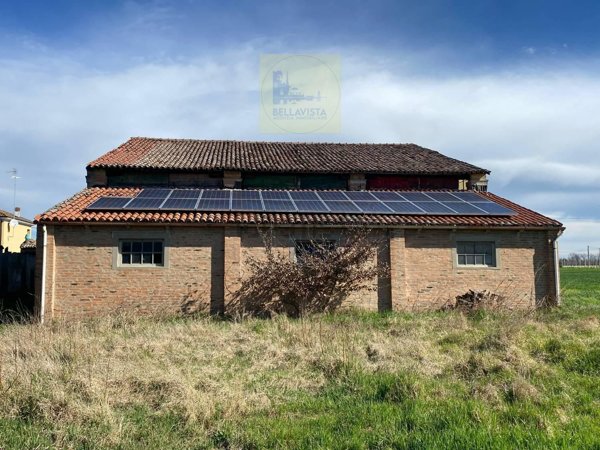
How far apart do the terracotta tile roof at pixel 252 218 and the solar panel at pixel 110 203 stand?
198 mm

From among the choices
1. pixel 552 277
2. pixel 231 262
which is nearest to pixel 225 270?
pixel 231 262

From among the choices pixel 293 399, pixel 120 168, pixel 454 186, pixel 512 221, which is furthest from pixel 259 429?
pixel 454 186

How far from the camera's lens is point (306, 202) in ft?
48.7

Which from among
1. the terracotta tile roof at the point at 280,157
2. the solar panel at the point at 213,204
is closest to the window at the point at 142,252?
the solar panel at the point at 213,204

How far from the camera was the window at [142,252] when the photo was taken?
515 inches

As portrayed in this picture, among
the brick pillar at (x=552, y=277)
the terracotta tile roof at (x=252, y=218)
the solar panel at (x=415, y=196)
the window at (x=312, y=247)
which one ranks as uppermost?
the solar panel at (x=415, y=196)

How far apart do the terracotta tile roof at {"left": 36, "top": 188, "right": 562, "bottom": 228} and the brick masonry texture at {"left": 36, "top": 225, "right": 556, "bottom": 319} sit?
31cm

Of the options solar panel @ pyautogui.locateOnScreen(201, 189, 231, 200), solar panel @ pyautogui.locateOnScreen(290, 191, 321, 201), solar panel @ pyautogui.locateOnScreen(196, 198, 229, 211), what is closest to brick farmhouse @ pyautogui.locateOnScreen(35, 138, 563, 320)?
solar panel @ pyautogui.locateOnScreen(196, 198, 229, 211)

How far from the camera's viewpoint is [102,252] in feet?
42.3

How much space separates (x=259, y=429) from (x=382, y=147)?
1910cm

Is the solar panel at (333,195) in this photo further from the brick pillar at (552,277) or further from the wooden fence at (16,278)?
the wooden fence at (16,278)

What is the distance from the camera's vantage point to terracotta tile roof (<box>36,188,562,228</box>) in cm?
1277

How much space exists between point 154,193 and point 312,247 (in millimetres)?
5644

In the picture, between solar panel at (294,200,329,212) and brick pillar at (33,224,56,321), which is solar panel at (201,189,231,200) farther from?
brick pillar at (33,224,56,321)
